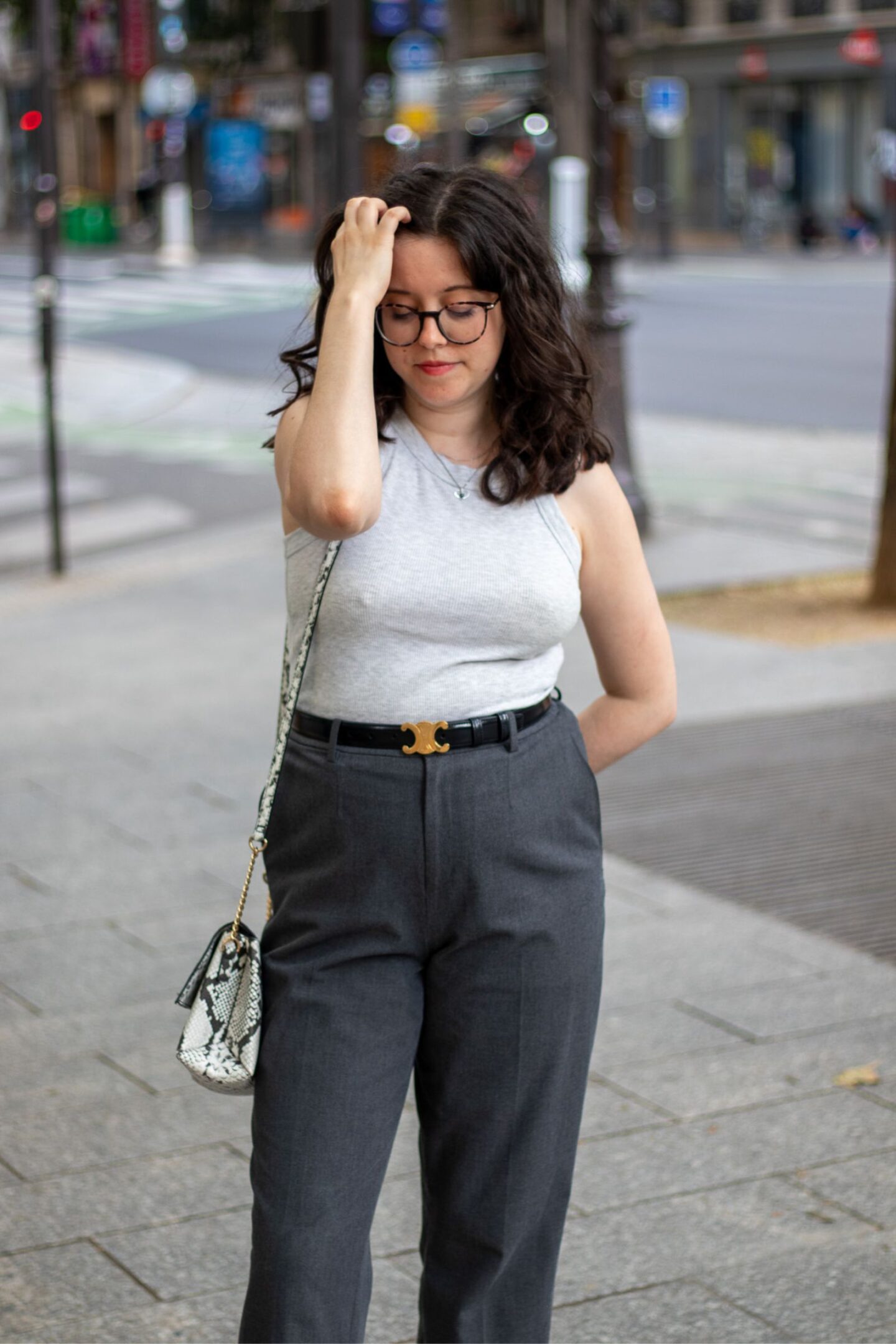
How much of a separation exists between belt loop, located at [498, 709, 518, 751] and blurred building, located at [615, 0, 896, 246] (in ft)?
135

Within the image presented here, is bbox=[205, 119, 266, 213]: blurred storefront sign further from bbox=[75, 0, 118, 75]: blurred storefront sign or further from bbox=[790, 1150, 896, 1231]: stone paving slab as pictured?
bbox=[790, 1150, 896, 1231]: stone paving slab

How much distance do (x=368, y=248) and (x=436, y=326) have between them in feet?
0.41

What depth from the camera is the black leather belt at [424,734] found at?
2.40 meters

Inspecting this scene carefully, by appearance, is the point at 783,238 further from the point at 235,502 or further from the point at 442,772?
the point at 442,772

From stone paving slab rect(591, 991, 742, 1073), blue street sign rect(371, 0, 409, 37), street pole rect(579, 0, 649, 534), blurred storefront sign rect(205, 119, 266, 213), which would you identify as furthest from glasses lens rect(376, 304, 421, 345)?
blurred storefront sign rect(205, 119, 266, 213)

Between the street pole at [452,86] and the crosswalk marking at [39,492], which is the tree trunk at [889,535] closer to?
the crosswalk marking at [39,492]

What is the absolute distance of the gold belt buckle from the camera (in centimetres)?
240

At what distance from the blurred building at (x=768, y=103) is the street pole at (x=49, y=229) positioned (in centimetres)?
3261

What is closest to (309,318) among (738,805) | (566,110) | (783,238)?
(738,805)

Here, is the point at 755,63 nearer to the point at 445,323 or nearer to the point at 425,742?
the point at 445,323

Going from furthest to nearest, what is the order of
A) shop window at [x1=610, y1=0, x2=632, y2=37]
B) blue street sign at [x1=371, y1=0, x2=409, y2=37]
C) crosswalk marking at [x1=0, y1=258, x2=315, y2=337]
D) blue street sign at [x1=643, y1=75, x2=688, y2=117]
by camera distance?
shop window at [x1=610, y1=0, x2=632, y2=37] → blue street sign at [x1=643, y1=75, x2=688, y2=117] → crosswalk marking at [x1=0, y1=258, x2=315, y2=337] → blue street sign at [x1=371, y1=0, x2=409, y2=37]

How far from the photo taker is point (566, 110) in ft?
122

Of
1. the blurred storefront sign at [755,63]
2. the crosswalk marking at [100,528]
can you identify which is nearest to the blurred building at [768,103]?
the blurred storefront sign at [755,63]

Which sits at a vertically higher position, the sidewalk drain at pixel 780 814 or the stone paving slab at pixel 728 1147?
the stone paving slab at pixel 728 1147
